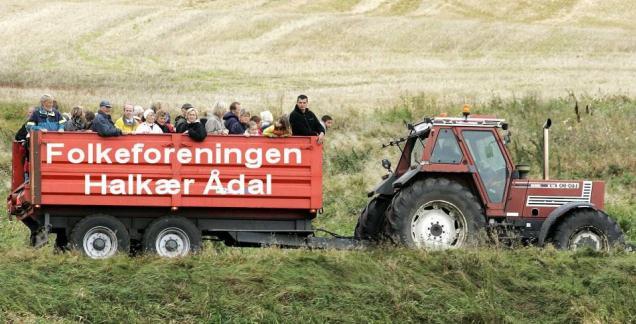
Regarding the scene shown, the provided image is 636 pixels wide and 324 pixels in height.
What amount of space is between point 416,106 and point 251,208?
1294cm

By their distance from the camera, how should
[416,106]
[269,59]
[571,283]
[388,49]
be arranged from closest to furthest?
[571,283] < [416,106] < [269,59] < [388,49]

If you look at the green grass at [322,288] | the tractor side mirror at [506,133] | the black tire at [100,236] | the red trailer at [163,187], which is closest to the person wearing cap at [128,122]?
the red trailer at [163,187]

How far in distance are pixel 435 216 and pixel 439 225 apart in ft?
0.39

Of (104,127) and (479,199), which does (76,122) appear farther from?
(479,199)

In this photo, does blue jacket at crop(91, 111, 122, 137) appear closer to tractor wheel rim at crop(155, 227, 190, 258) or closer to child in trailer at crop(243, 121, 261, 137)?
tractor wheel rim at crop(155, 227, 190, 258)

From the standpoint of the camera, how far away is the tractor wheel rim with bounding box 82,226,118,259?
13.7m

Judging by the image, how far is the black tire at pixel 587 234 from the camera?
14203 millimetres

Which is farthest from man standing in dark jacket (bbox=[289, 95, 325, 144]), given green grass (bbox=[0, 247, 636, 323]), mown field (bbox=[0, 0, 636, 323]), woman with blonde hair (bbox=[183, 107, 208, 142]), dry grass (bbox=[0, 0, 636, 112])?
dry grass (bbox=[0, 0, 636, 112])

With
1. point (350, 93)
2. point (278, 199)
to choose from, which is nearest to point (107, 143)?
point (278, 199)

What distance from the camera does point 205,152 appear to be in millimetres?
13852

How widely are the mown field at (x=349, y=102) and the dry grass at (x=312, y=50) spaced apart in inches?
5.1

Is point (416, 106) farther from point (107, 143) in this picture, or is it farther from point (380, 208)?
point (107, 143)

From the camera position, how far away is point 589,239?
1425 centimetres


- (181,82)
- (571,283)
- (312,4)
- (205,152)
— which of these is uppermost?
(312,4)
